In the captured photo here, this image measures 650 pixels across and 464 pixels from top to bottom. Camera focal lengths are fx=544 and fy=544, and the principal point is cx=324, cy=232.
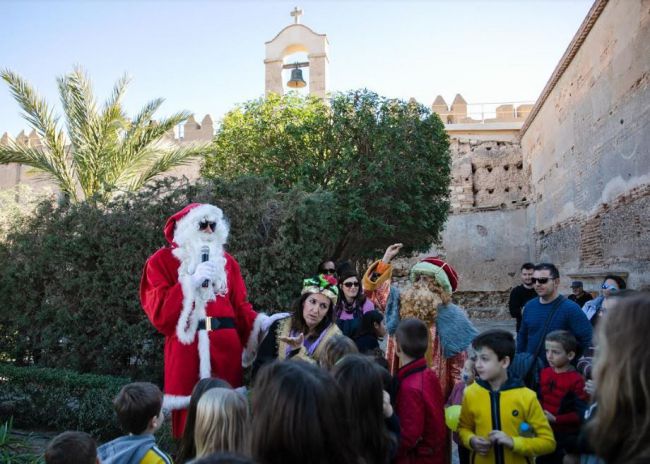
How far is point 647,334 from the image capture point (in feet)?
4.49

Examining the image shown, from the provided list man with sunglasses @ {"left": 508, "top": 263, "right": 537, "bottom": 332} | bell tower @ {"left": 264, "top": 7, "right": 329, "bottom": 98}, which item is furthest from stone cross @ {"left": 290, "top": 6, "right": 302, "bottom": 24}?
man with sunglasses @ {"left": 508, "top": 263, "right": 537, "bottom": 332}

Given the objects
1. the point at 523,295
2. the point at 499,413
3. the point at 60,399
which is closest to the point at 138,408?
the point at 499,413

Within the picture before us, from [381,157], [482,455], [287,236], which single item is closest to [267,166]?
[381,157]

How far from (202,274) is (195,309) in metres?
0.28

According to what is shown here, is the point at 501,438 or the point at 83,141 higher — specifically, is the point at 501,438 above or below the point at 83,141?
below

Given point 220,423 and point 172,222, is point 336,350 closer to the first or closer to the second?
point 220,423

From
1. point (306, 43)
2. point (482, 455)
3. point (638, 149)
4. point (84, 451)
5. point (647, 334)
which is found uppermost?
point (306, 43)

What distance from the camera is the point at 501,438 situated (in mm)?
2885

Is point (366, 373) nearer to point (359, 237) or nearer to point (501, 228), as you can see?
point (359, 237)

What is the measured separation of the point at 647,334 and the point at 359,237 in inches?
484

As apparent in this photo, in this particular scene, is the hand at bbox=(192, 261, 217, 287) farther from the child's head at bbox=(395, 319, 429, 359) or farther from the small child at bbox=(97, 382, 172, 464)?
the child's head at bbox=(395, 319, 429, 359)

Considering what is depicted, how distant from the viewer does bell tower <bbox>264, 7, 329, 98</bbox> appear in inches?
846

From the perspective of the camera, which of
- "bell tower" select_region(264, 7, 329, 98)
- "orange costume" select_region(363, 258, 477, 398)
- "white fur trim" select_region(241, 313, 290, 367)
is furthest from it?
"bell tower" select_region(264, 7, 329, 98)

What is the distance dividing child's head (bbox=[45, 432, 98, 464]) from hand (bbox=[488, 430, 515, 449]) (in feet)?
6.53
